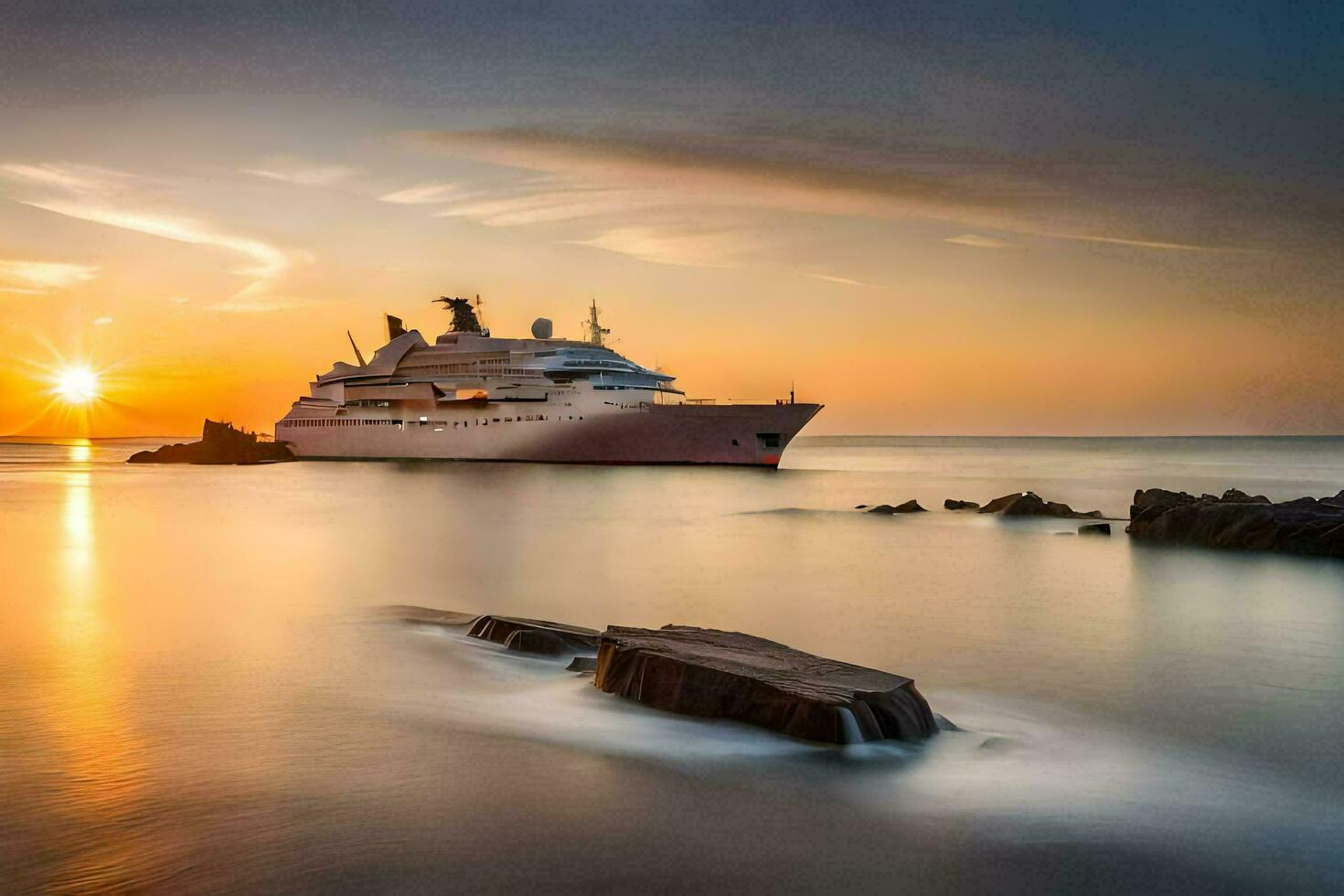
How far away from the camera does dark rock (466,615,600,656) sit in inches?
350

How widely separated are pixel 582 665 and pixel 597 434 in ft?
178

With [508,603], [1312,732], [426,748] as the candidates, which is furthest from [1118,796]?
[508,603]

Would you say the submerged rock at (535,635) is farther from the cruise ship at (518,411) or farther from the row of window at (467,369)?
the row of window at (467,369)

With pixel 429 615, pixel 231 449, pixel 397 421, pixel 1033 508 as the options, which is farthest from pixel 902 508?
pixel 231 449

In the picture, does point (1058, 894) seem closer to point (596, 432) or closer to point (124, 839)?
point (124, 839)

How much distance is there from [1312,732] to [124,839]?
7.85 m

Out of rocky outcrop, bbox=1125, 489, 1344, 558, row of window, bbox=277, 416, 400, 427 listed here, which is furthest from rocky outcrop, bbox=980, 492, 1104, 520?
row of window, bbox=277, 416, 400, 427

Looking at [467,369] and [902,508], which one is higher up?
[467,369]

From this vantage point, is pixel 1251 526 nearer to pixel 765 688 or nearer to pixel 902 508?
pixel 902 508

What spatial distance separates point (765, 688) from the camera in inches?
240

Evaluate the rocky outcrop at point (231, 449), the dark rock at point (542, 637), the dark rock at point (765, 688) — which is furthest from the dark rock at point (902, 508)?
the rocky outcrop at point (231, 449)

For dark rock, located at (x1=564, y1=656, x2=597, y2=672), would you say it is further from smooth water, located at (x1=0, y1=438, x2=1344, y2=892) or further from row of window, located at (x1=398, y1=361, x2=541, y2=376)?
row of window, located at (x1=398, y1=361, x2=541, y2=376)

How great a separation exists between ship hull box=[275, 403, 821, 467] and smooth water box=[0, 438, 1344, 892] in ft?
134

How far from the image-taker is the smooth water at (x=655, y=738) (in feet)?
14.7
